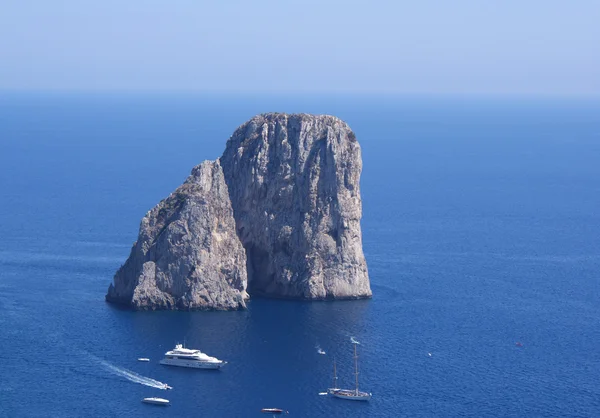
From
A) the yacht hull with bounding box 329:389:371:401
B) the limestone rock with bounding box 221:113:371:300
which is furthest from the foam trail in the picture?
the limestone rock with bounding box 221:113:371:300

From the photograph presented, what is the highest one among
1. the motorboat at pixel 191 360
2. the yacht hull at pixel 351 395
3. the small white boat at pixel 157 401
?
the motorboat at pixel 191 360

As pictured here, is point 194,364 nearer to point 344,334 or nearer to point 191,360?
point 191,360

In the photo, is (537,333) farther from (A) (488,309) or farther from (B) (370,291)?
(B) (370,291)

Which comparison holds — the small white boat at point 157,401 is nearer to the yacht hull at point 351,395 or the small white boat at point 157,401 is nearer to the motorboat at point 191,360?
the motorboat at point 191,360

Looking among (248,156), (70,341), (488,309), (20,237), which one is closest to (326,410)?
(70,341)

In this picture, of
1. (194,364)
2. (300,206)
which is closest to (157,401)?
(194,364)

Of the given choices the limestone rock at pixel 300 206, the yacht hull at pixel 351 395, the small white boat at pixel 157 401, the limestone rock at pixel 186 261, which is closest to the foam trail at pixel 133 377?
the small white boat at pixel 157 401

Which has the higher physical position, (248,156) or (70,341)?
(248,156)
